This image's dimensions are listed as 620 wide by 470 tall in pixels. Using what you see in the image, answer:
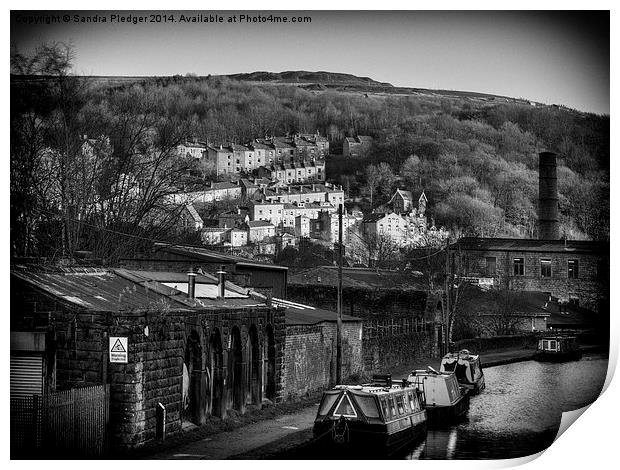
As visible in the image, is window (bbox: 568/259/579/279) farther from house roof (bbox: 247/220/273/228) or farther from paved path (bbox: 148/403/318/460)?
paved path (bbox: 148/403/318/460)

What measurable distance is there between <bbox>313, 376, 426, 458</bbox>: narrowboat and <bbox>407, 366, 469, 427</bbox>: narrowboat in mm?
3386

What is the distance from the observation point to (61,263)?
21297 mm

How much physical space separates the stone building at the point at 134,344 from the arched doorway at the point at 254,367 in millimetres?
441

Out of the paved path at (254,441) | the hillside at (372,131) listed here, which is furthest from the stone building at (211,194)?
the paved path at (254,441)

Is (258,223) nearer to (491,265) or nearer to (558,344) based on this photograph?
(491,265)

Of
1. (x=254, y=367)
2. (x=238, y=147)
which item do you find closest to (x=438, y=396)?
(x=254, y=367)

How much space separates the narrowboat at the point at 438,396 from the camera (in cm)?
2459

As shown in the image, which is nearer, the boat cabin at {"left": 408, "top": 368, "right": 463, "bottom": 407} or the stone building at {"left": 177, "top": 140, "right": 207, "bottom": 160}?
the boat cabin at {"left": 408, "top": 368, "right": 463, "bottom": 407}

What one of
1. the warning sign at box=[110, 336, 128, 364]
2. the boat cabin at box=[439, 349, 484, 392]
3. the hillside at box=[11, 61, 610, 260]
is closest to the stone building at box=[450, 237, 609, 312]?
the hillside at box=[11, 61, 610, 260]

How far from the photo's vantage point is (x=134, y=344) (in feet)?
60.2

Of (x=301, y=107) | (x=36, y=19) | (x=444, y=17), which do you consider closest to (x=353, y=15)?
(x=444, y=17)

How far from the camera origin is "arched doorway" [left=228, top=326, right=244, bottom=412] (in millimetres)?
22453

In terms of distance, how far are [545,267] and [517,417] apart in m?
14.1

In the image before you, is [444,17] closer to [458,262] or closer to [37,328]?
[37,328]
